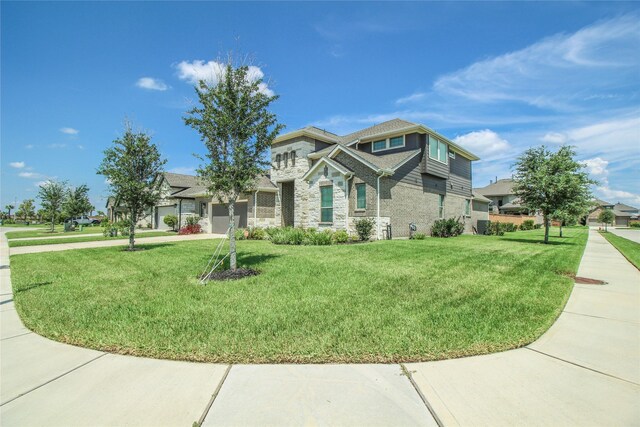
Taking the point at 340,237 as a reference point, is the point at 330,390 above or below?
below

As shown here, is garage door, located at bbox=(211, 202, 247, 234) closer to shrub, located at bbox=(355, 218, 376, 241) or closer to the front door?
the front door

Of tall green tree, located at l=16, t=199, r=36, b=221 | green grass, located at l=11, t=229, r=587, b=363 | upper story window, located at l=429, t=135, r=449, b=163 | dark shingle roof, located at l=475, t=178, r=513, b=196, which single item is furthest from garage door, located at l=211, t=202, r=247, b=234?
tall green tree, located at l=16, t=199, r=36, b=221

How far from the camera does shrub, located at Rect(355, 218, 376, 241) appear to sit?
1526 cm

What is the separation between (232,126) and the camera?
7.55 metres

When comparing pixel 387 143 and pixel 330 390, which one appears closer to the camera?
pixel 330 390

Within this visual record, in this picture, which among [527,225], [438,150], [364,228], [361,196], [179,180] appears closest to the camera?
[364,228]

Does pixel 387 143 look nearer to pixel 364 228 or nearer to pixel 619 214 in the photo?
pixel 364 228

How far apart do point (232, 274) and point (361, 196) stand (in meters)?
10.5

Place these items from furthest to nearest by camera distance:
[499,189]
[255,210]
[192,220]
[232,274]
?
[499,189], [192,220], [255,210], [232,274]

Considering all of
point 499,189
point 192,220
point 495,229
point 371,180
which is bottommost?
point 495,229

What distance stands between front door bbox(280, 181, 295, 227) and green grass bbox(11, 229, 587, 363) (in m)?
13.2

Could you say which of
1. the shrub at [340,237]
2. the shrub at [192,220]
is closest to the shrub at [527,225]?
the shrub at [340,237]

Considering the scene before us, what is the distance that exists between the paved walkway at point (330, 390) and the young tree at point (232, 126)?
4.61 metres

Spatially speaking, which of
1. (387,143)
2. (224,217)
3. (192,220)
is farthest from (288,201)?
(192,220)
